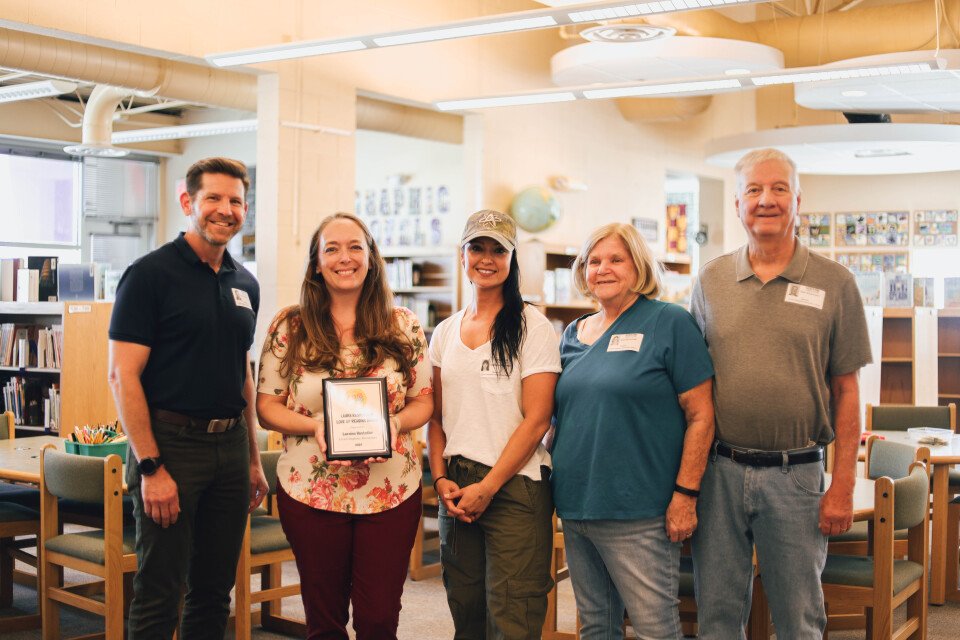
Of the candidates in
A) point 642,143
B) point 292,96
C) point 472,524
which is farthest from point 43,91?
point 472,524

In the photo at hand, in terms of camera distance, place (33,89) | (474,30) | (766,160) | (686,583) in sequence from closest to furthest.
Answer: (766,160) → (686,583) → (474,30) → (33,89)

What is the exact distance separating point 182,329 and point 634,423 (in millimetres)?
1383

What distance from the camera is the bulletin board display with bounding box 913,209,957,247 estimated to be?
13586 mm

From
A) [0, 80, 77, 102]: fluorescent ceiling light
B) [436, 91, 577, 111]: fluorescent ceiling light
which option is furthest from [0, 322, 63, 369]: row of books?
[436, 91, 577, 111]: fluorescent ceiling light

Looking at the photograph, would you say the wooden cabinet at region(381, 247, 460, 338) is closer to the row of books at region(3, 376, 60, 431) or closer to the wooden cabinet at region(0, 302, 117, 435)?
the wooden cabinet at region(0, 302, 117, 435)

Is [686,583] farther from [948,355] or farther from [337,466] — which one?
[948,355]

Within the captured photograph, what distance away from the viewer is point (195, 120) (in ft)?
44.6

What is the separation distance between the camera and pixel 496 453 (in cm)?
273

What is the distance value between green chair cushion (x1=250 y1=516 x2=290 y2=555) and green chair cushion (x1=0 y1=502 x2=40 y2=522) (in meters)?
1.12

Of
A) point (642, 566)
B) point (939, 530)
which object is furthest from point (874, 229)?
point (642, 566)

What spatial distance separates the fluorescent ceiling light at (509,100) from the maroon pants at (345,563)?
5711mm

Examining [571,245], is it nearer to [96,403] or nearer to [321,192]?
[321,192]

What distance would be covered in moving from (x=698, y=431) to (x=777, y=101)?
12.0 meters

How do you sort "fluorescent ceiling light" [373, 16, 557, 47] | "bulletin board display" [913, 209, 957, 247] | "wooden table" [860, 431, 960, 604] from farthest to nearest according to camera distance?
"bulletin board display" [913, 209, 957, 247] → "fluorescent ceiling light" [373, 16, 557, 47] → "wooden table" [860, 431, 960, 604]
